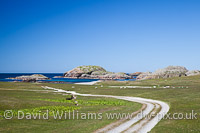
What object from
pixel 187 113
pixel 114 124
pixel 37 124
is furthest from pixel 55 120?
pixel 187 113

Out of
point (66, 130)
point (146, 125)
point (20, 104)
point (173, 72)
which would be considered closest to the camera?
point (66, 130)

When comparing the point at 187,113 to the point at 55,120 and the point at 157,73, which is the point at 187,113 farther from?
the point at 157,73

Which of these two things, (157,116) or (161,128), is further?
(157,116)

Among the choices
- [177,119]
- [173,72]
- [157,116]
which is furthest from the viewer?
[173,72]

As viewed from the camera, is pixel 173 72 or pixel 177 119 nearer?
pixel 177 119

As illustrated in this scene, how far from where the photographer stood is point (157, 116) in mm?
28641

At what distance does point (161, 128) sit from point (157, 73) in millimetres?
156254

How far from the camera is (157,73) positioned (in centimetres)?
17162

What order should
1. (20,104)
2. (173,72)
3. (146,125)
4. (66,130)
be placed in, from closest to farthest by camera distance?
(66,130) < (146,125) < (20,104) < (173,72)

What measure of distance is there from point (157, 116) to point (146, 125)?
5.78m

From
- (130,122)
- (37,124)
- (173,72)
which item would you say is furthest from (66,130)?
(173,72)

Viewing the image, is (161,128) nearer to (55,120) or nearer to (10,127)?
(55,120)

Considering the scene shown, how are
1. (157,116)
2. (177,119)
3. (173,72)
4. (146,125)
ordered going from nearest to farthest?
(146,125), (177,119), (157,116), (173,72)

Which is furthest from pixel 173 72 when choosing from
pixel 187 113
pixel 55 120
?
pixel 55 120
